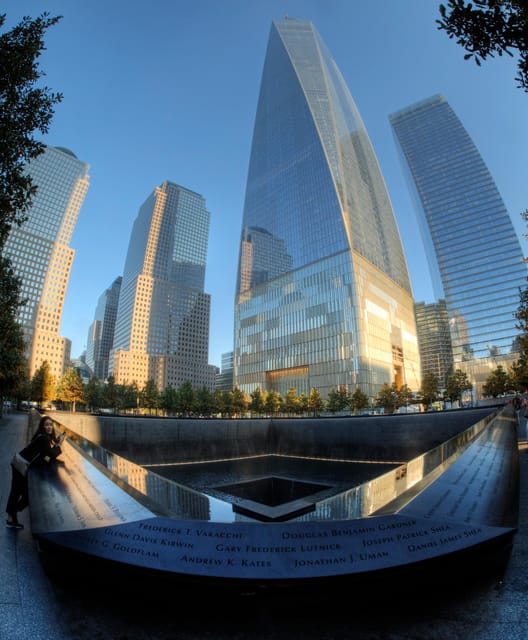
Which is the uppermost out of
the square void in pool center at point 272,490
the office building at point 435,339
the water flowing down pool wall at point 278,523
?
the office building at point 435,339

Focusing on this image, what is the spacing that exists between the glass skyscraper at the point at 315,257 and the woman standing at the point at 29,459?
83.7 metres

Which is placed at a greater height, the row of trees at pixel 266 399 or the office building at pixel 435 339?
the office building at pixel 435 339

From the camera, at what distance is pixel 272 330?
11019 centimetres

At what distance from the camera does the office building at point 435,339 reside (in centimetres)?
17875

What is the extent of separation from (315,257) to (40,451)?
101229 mm

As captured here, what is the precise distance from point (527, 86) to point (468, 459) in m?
7.66

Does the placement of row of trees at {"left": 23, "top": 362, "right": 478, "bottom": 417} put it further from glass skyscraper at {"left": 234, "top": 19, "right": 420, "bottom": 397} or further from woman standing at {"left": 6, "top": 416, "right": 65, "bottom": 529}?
woman standing at {"left": 6, "top": 416, "right": 65, "bottom": 529}

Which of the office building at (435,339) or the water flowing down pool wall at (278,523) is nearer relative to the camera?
the water flowing down pool wall at (278,523)

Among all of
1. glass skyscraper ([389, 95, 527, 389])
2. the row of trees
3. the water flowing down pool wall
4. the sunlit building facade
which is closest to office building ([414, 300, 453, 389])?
glass skyscraper ([389, 95, 527, 389])

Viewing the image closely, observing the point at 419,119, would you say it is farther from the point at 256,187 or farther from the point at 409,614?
the point at 409,614

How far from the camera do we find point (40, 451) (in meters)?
6.82

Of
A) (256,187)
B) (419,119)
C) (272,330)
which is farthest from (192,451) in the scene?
(419,119)

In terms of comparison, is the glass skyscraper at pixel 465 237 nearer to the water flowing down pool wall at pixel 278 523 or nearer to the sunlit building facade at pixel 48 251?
the water flowing down pool wall at pixel 278 523

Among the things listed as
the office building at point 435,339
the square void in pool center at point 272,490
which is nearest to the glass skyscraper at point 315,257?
the office building at point 435,339
